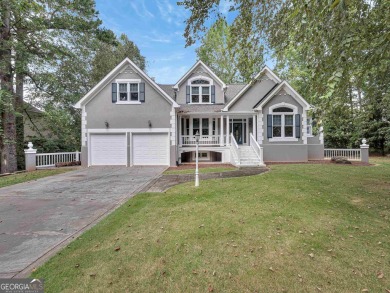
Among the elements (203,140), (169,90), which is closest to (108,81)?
(169,90)

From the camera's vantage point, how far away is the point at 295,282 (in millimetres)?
2848

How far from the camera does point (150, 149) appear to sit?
15.8 metres

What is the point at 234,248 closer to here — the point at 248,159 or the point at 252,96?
the point at 248,159

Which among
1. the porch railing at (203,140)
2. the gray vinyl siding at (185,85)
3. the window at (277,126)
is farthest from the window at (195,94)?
the window at (277,126)

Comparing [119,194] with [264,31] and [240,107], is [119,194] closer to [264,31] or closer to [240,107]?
[264,31]

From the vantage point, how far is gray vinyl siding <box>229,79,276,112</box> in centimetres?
1692

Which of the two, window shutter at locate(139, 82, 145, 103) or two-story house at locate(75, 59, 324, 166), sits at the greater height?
window shutter at locate(139, 82, 145, 103)

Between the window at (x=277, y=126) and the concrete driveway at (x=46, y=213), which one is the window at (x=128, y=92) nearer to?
the concrete driveway at (x=46, y=213)

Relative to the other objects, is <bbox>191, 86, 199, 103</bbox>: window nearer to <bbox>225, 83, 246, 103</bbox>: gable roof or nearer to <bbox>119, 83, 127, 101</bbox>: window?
<bbox>225, 83, 246, 103</bbox>: gable roof

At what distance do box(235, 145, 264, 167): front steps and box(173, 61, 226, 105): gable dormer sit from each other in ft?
16.9

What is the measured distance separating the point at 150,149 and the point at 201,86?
22.6 feet

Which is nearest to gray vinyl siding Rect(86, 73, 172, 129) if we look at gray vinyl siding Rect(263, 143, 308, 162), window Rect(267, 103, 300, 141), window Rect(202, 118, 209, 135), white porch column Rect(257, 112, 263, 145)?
window Rect(202, 118, 209, 135)

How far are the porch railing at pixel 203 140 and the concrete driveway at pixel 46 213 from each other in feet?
27.1

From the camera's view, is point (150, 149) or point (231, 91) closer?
point (150, 149)
